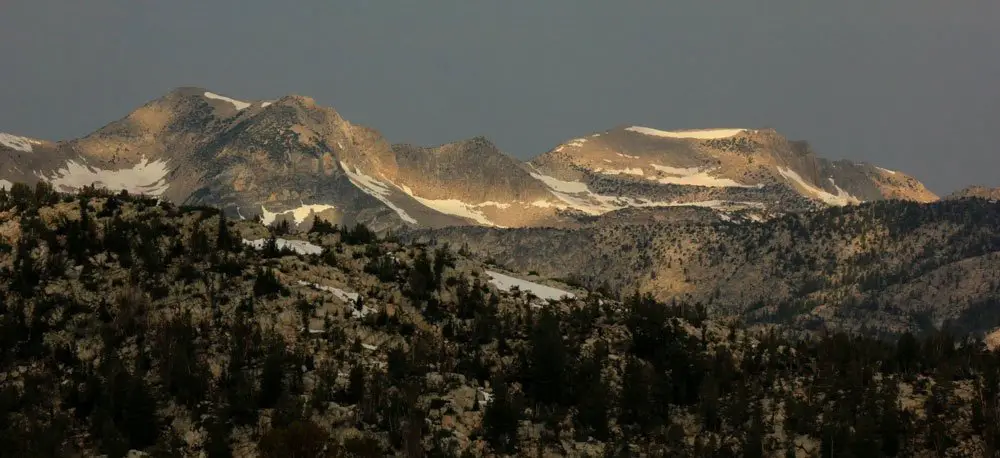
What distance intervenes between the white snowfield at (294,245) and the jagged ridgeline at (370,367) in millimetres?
767

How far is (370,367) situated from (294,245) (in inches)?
696

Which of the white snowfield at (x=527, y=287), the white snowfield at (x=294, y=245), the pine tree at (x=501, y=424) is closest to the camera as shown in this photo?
the pine tree at (x=501, y=424)

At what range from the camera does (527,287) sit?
68375 mm

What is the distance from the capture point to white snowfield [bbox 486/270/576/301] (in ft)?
215

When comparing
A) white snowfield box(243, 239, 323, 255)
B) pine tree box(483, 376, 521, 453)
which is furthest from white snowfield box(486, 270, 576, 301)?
pine tree box(483, 376, 521, 453)

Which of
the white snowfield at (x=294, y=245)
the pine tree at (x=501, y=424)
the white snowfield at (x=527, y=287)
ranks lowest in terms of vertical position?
the pine tree at (x=501, y=424)

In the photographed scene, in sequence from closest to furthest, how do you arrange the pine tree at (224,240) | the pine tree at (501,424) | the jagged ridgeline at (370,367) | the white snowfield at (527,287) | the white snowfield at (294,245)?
the jagged ridgeline at (370,367) < the pine tree at (501,424) < the pine tree at (224,240) < the white snowfield at (294,245) < the white snowfield at (527,287)

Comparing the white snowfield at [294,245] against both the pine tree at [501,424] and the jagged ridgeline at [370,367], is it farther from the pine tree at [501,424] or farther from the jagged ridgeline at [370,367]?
the pine tree at [501,424]

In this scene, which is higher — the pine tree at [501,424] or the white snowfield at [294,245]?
the white snowfield at [294,245]

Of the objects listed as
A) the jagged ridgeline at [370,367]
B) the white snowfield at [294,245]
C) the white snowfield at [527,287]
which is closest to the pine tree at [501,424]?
the jagged ridgeline at [370,367]

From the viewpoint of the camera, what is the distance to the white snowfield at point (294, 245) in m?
62.0

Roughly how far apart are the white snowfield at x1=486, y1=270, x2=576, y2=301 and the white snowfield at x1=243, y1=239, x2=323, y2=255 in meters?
12.1

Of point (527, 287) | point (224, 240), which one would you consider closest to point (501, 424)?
point (527, 287)

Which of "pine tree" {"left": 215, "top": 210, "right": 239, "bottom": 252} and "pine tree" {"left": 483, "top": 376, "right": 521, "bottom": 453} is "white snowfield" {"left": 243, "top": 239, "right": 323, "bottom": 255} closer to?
"pine tree" {"left": 215, "top": 210, "right": 239, "bottom": 252}
